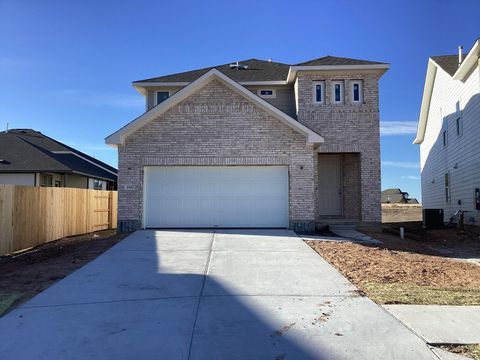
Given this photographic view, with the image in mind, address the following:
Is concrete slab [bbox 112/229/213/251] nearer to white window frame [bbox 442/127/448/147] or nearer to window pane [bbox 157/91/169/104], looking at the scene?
window pane [bbox 157/91/169/104]

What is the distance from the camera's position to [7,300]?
7309mm

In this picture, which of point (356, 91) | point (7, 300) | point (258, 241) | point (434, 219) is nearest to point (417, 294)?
point (258, 241)

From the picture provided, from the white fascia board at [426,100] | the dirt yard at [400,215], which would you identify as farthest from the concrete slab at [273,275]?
the dirt yard at [400,215]

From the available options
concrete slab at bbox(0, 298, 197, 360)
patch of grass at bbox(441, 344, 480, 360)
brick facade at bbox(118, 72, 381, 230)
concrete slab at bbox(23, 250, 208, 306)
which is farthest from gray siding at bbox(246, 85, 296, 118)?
patch of grass at bbox(441, 344, 480, 360)

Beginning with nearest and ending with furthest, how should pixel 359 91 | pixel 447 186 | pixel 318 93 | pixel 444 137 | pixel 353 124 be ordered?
pixel 353 124 < pixel 359 91 < pixel 318 93 < pixel 447 186 < pixel 444 137

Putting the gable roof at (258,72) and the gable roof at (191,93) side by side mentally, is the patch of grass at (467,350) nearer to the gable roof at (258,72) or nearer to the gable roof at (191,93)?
the gable roof at (191,93)

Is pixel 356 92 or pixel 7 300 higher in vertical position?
pixel 356 92

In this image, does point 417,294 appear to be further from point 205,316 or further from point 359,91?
point 359,91

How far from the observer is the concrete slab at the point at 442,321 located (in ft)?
17.8

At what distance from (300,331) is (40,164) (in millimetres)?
20651

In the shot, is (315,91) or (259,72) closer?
(315,91)

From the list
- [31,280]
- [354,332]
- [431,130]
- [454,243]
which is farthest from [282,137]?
[431,130]

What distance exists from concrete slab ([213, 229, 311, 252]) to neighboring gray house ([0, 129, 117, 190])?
11785 millimetres

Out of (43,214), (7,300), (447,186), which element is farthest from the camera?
(447,186)
